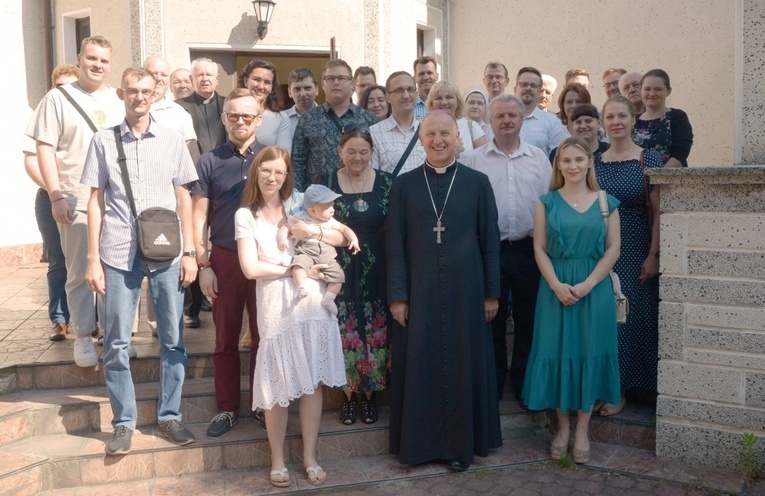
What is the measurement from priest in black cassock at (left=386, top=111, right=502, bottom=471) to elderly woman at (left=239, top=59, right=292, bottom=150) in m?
1.42

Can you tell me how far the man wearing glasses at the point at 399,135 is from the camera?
17.0ft

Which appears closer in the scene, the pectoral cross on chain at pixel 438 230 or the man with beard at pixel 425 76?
the pectoral cross on chain at pixel 438 230

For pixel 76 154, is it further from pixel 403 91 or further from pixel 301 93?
pixel 403 91

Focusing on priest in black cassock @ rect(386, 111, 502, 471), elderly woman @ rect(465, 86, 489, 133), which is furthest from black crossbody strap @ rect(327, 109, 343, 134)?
elderly woman @ rect(465, 86, 489, 133)

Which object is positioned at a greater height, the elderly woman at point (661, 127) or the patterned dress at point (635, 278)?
the elderly woman at point (661, 127)

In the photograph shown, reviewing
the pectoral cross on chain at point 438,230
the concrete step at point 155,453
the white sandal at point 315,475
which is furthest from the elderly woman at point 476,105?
the white sandal at point 315,475

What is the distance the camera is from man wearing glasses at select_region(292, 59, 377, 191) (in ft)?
17.1

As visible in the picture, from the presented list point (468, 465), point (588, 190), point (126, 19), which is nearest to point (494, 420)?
point (468, 465)

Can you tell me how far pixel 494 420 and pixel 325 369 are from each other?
3.81 ft

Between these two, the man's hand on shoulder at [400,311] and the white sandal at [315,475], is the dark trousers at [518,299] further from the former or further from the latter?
the white sandal at [315,475]

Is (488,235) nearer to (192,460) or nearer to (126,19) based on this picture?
(192,460)

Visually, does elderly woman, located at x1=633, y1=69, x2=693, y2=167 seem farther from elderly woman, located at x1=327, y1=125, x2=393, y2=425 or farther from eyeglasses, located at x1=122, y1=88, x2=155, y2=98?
eyeglasses, located at x1=122, y1=88, x2=155, y2=98

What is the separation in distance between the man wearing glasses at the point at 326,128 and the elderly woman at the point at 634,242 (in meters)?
1.66

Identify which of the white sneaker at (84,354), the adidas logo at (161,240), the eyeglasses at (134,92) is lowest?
the white sneaker at (84,354)
